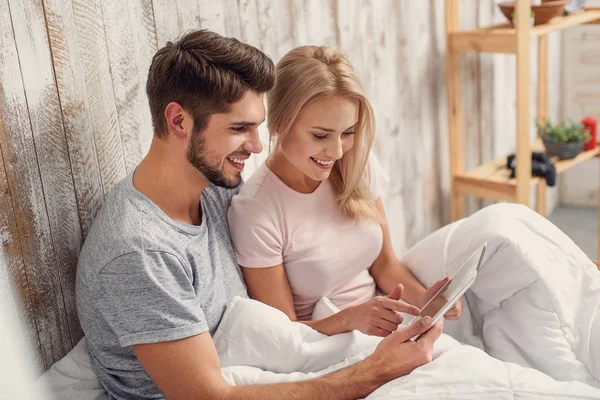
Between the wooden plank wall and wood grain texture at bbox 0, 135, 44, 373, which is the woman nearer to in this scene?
the wooden plank wall

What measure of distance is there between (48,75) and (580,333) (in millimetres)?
1217

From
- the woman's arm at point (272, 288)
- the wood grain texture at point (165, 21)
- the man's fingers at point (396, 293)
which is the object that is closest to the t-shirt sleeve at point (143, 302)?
the woman's arm at point (272, 288)

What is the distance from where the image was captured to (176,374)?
131 centimetres

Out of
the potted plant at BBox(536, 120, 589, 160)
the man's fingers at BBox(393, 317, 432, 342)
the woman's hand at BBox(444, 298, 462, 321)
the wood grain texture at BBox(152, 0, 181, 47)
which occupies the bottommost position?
the woman's hand at BBox(444, 298, 462, 321)

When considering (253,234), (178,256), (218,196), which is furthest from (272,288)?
(178,256)

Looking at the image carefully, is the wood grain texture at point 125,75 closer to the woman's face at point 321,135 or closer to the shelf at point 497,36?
the woman's face at point 321,135

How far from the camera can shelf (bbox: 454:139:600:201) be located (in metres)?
2.61

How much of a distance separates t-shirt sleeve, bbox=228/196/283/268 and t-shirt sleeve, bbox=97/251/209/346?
0.33m

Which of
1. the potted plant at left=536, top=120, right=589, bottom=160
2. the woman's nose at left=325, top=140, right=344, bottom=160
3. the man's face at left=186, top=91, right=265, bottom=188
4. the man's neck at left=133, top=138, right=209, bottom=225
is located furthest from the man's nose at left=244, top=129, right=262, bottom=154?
the potted plant at left=536, top=120, right=589, bottom=160

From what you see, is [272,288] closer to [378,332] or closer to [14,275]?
[378,332]

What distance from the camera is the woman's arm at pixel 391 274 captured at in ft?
5.99

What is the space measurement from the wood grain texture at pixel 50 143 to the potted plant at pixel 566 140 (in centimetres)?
190

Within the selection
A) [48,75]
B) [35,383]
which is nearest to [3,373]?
[35,383]

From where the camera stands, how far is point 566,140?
2742mm
